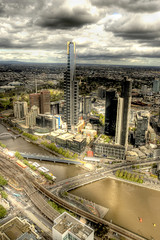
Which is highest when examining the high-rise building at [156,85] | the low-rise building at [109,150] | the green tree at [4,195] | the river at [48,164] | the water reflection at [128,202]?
the high-rise building at [156,85]

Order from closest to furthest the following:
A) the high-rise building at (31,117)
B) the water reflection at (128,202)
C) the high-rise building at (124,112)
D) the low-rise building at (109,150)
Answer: the water reflection at (128,202) → the low-rise building at (109,150) → the high-rise building at (124,112) → the high-rise building at (31,117)

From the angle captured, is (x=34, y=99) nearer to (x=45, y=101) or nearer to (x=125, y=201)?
(x=45, y=101)

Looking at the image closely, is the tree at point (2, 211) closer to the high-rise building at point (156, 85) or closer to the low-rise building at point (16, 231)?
→ the low-rise building at point (16, 231)

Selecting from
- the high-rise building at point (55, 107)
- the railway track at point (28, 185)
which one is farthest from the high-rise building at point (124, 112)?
the high-rise building at point (55, 107)

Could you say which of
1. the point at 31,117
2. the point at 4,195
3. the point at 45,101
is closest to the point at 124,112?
the point at 4,195

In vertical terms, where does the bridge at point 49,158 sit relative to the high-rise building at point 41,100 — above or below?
below

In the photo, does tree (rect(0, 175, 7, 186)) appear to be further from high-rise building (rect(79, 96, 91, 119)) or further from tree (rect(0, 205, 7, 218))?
high-rise building (rect(79, 96, 91, 119))

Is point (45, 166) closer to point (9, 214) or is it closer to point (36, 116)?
point (9, 214)
